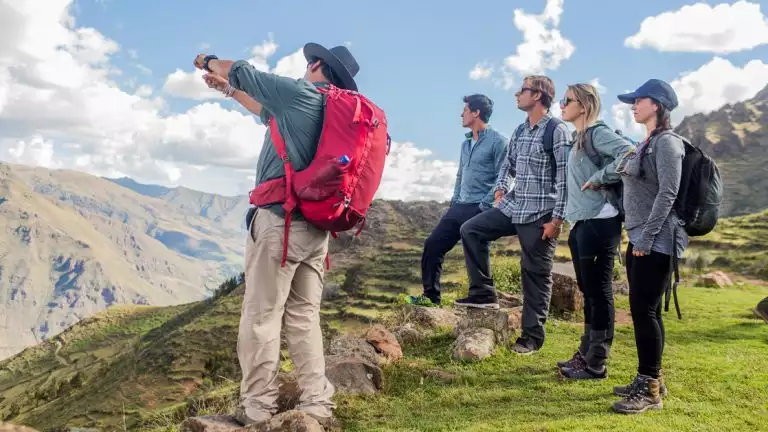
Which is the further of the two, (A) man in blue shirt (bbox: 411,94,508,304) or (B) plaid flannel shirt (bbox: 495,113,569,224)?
(A) man in blue shirt (bbox: 411,94,508,304)

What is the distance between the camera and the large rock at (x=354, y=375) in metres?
5.61

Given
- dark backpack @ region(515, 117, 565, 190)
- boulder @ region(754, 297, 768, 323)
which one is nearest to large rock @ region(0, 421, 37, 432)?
dark backpack @ region(515, 117, 565, 190)

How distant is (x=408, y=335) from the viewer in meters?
7.91

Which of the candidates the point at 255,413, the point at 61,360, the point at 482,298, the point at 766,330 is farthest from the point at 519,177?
the point at 61,360

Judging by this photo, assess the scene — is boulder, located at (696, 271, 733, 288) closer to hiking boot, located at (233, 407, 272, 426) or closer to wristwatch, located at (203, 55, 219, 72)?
hiking boot, located at (233, 407, 272, 426)

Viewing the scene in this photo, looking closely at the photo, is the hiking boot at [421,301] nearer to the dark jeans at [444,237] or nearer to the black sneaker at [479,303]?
the dark jeans at [444,237]

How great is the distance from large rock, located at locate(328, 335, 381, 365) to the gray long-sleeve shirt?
3080mm

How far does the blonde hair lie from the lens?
18.7 ft

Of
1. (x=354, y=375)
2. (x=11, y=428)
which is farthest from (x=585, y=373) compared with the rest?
(x=11, y=428)

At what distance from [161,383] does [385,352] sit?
2784 inches

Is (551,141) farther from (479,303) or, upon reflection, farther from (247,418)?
(247,418)

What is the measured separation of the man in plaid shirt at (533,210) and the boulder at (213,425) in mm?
3656

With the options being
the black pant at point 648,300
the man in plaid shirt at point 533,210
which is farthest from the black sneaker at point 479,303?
the black pant at point 648,300

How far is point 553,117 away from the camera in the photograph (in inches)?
254
